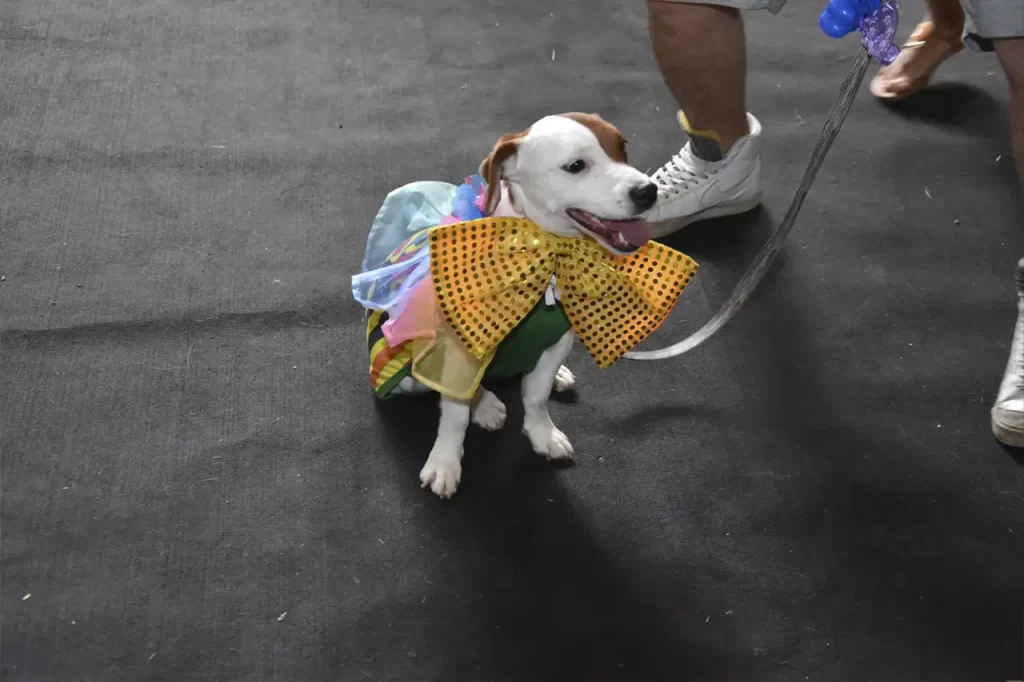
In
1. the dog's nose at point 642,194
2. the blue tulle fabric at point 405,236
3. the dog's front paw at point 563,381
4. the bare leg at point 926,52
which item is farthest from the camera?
the bare leg at point 926,52

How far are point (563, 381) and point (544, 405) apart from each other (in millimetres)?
138

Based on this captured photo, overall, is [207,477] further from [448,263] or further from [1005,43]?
[1005,43]

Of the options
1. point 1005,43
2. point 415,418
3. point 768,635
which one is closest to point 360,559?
point 415,418

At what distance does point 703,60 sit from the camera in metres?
1.54

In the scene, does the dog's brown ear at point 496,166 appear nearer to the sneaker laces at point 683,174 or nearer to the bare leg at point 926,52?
the sneaker laces at point 683,174

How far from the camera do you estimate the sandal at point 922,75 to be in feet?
6.68

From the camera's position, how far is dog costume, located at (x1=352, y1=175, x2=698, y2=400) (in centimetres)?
110

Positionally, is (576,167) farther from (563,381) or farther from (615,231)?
(563,381)

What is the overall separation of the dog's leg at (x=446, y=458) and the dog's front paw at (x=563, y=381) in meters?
0.21

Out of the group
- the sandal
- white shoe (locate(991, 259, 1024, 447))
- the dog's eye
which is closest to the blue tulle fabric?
the dog's eye

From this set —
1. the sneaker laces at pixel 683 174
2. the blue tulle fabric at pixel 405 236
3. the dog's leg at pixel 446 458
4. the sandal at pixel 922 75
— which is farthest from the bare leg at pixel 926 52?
the dog's leg at pixel 446 458

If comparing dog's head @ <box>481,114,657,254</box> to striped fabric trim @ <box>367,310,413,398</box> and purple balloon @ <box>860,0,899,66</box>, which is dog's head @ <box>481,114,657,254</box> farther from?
purple balloon @ <box>860,0,899,66</box>

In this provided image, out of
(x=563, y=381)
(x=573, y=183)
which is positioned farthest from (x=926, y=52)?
(x=573, y=183)

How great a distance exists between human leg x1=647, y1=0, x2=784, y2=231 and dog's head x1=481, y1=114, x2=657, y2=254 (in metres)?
0.43
